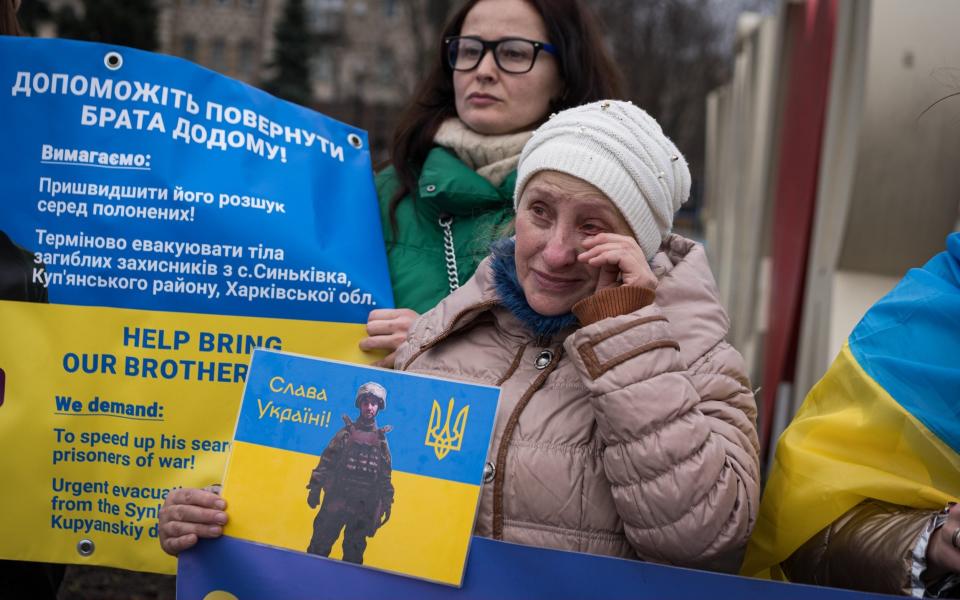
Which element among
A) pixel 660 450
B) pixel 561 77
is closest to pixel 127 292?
pixel 561 77

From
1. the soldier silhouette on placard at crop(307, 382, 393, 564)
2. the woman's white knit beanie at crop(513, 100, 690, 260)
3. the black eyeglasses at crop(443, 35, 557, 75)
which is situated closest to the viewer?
the soldier silhouette on placard at crop(307, 382, 393, 564)

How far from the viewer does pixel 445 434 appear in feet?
6.43

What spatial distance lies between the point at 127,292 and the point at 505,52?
1151 millimetres

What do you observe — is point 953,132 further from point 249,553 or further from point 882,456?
point 249,553

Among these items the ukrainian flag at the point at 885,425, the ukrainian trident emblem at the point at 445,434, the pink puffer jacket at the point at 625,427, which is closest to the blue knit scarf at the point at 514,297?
the pink puffer jacket at the point at 625,427

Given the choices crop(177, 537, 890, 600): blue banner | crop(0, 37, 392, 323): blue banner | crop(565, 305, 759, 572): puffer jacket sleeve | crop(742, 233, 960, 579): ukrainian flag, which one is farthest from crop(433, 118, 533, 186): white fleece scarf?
crop(177, 537, 890, 600): blue banner

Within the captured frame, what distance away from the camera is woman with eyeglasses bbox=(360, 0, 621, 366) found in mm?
2746

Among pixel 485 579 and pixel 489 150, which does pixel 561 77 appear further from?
pixel 485 579

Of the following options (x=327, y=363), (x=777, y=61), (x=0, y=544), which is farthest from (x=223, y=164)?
(x=777, y=61)

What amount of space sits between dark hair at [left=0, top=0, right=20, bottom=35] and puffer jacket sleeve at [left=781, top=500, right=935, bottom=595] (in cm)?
231

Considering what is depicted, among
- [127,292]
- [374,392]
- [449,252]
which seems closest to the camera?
[374,392]

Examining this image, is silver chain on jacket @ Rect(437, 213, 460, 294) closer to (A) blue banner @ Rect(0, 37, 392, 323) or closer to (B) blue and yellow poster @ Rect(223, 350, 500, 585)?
(A) blue banner @ Rect(0, 37, 392, 323)

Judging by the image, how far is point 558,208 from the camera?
2088mm

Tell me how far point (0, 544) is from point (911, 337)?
6.71ft
